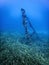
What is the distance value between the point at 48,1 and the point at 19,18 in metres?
2.90

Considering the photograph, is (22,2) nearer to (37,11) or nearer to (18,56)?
(37,11)

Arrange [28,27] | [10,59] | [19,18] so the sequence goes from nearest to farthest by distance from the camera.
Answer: [10,59]
[28,27]
[19,18]

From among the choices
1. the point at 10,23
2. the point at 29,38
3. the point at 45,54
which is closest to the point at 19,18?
the point at 10,23

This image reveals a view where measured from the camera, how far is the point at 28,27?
10320 millimetres

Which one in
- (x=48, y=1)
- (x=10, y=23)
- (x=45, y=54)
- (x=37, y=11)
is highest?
(x=48, y=1)

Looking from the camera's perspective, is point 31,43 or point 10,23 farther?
point 10,23

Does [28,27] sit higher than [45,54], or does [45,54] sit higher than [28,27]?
[28,27]

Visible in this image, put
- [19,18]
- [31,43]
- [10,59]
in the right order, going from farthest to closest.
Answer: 1. [19,18]
2. [31,43]
3. [10,59]

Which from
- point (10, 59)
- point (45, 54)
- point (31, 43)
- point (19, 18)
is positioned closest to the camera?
point (10, 59)


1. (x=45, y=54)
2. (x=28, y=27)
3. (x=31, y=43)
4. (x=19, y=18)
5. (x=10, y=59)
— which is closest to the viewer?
(x=10, y=59)

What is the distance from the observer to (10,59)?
666 cm

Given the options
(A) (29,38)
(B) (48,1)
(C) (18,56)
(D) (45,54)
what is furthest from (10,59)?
(B) (48,1)

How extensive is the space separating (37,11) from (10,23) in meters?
2.63

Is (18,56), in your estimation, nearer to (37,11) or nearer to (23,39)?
(23,39)
